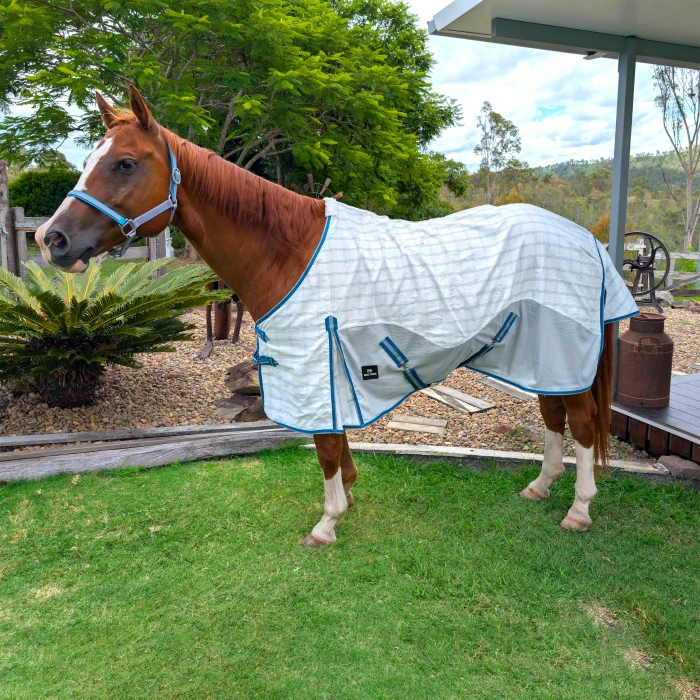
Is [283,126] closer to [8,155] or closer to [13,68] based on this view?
[13,68]

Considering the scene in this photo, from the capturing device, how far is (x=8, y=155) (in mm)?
11570

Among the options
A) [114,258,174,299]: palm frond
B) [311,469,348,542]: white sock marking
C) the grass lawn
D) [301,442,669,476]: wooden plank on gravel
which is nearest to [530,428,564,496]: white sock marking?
the grass lawn

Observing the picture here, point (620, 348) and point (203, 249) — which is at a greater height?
point (203, 249)

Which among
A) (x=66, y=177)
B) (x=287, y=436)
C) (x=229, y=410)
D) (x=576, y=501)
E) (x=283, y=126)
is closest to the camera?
(x=576, y=501)

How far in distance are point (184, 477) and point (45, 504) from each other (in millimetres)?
685

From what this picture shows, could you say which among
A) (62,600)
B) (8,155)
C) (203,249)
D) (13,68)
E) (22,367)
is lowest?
(62,600)

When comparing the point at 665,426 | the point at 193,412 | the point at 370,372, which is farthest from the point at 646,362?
the point at 193,412

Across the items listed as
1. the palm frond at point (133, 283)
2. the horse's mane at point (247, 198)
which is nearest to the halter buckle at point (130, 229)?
the horse's mane at point (247, 198)

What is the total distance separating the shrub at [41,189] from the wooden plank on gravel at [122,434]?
13.2m

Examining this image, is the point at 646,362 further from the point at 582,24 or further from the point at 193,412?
the point at 193,412

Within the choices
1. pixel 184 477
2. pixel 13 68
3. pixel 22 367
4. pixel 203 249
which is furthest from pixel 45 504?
pixel 13 68

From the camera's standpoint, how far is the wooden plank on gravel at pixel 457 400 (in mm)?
4222

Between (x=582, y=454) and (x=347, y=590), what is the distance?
126cm

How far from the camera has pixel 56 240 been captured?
1850 millimetres
